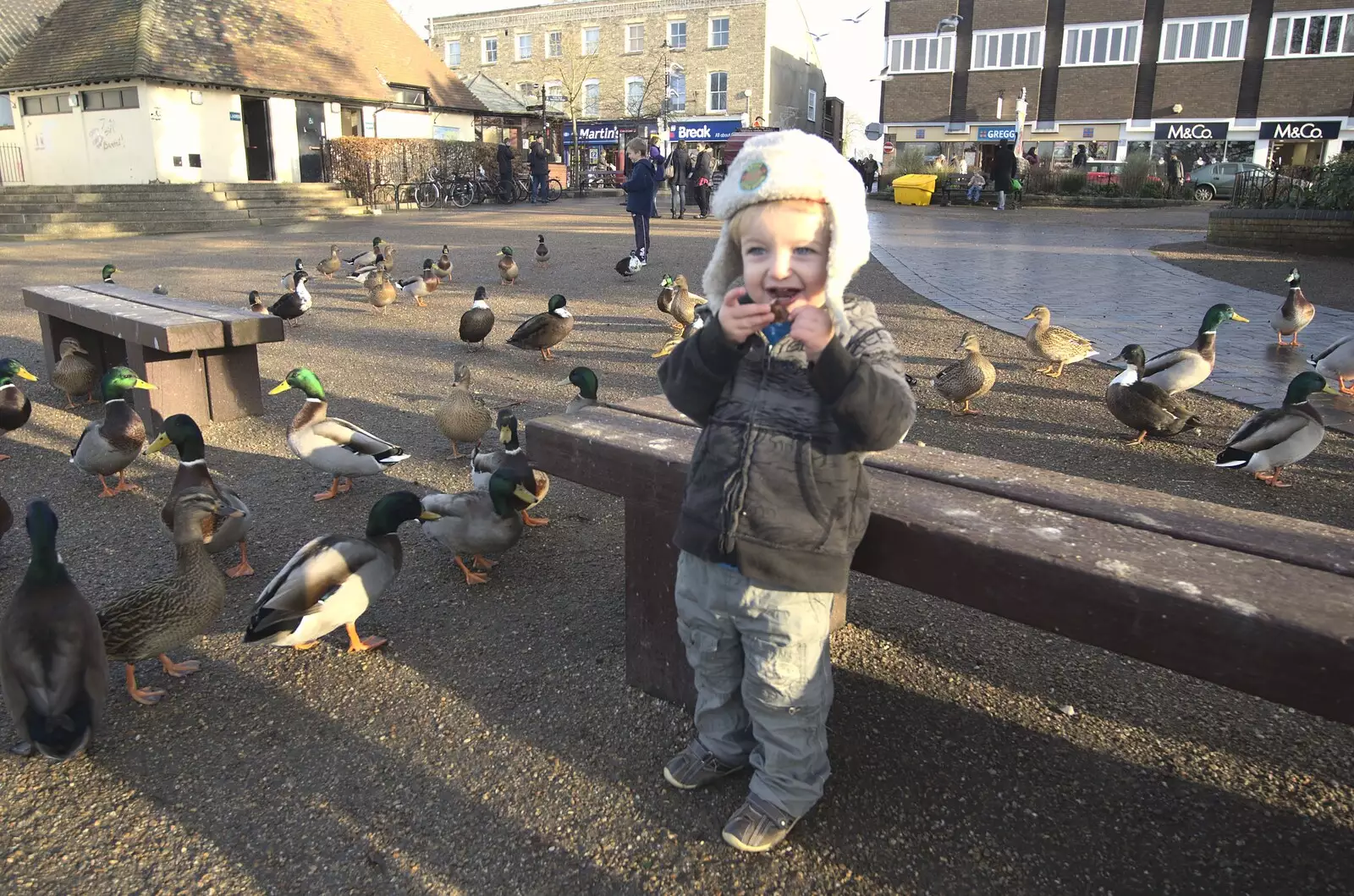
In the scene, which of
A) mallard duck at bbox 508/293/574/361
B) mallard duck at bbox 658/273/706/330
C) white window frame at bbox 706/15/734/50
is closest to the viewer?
mallard duck at bbox 508/293/574/361

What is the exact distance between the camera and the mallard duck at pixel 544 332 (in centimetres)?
802

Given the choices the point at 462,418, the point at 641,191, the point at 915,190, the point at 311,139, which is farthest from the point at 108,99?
the point at 462,418

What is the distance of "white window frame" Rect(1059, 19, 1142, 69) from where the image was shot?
44250 millimetres

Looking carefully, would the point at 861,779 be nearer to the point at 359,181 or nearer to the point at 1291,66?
the point at 359,181

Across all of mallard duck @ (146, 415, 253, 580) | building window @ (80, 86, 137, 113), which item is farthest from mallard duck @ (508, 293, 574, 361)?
building window @ (80, 86, 137, 113)

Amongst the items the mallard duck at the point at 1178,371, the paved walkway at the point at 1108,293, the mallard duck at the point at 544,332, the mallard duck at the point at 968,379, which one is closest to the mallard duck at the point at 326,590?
the mallard duck at the point at 968,379

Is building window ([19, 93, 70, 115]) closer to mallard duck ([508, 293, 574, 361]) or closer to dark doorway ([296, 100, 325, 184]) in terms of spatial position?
dark doorway ([296, 100, 325, 184])

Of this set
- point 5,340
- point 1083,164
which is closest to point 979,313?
point 5,340

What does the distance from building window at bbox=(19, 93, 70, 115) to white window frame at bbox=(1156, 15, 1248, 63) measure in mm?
44970

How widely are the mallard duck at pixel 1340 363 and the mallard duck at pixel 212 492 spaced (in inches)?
280

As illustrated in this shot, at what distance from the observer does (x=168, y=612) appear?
3.21m

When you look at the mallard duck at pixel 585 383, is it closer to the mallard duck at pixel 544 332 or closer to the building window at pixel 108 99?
the mallard duck at pixel 544 332

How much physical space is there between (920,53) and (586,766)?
51.7 metres

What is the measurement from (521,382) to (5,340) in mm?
5460
